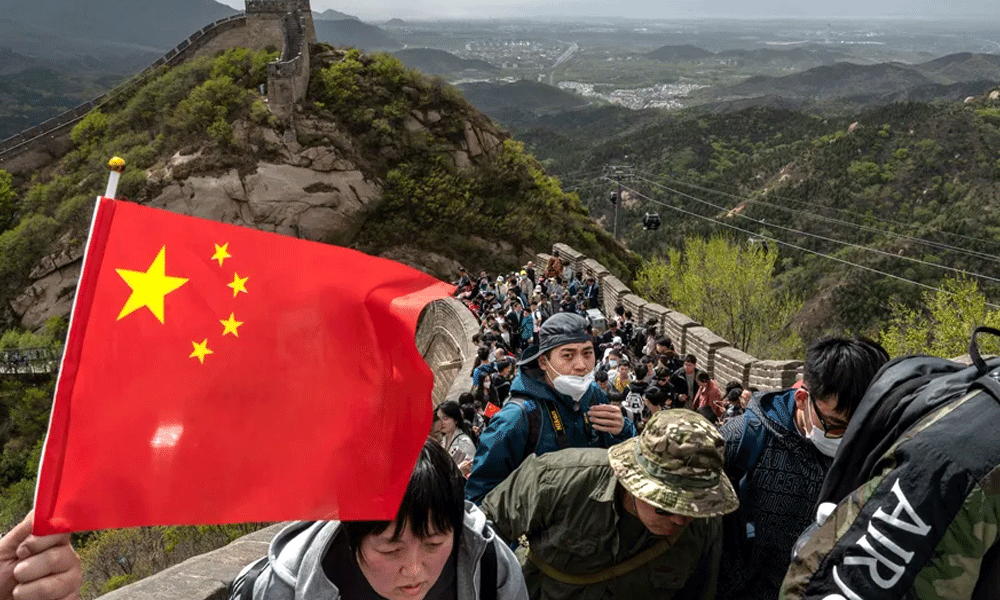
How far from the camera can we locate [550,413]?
371 cm

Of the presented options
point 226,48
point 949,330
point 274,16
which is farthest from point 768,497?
point 226,48

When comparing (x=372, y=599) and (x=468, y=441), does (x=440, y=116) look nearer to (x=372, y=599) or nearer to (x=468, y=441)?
(x=468, y=441)

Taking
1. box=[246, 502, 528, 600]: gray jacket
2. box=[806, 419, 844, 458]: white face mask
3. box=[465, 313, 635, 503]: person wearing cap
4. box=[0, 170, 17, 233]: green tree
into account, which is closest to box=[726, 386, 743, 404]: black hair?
box=[465, 313, 635, 503]: person wearing cap

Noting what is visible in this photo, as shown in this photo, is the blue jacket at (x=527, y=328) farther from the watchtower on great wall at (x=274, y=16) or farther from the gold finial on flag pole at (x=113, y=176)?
the watchtower on great wall at (x=274, y=16)

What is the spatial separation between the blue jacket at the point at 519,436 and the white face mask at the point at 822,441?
3.55ft

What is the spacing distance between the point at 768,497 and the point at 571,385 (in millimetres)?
1138

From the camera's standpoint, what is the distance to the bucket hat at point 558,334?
3.97m

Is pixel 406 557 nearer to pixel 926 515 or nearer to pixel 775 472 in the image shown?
pixel 926 515

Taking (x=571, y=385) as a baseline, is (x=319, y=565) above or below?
above

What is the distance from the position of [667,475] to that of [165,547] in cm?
1094

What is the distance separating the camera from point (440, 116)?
34344 mm

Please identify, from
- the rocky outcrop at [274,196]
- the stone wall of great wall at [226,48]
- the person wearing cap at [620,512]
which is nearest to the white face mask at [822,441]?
the person wearing cap at [620,512]

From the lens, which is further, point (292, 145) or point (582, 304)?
point (292, 145)

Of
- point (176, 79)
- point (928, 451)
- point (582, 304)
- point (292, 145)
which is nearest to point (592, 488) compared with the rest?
point (928, 451)
